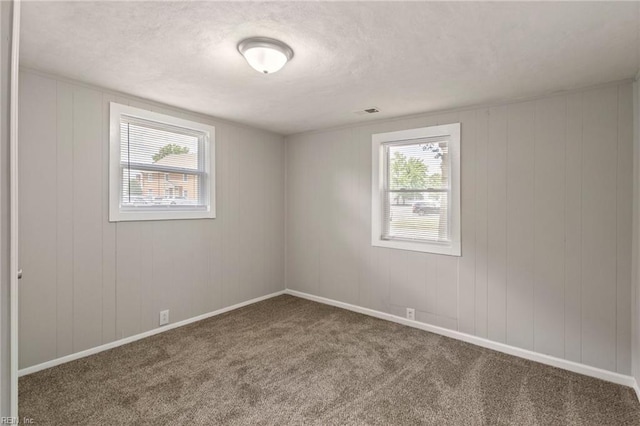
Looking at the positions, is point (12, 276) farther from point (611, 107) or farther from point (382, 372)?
point (611, 107)

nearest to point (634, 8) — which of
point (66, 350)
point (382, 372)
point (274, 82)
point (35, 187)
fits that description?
point (274, 82)

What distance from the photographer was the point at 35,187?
2568 mm

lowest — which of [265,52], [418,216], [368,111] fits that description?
[418,216]

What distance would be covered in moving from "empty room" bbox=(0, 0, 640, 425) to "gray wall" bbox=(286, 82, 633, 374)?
0.02 metres

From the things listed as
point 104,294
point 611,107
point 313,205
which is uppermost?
point 611,107

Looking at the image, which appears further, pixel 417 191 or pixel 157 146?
pixel 417 191

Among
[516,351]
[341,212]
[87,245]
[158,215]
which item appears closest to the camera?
[87,245]

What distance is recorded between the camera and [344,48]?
6.93 feet

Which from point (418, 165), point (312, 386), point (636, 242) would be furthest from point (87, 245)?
point (636, 242)

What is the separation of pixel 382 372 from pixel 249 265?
2.34 m

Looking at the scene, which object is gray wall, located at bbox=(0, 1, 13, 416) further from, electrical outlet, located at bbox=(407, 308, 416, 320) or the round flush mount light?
electrical outlet, located at bbox=(407, 308, 416, 320)

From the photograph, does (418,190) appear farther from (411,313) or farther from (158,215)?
(158,215)

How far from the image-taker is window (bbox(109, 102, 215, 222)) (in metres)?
3.06

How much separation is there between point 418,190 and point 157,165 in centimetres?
285
